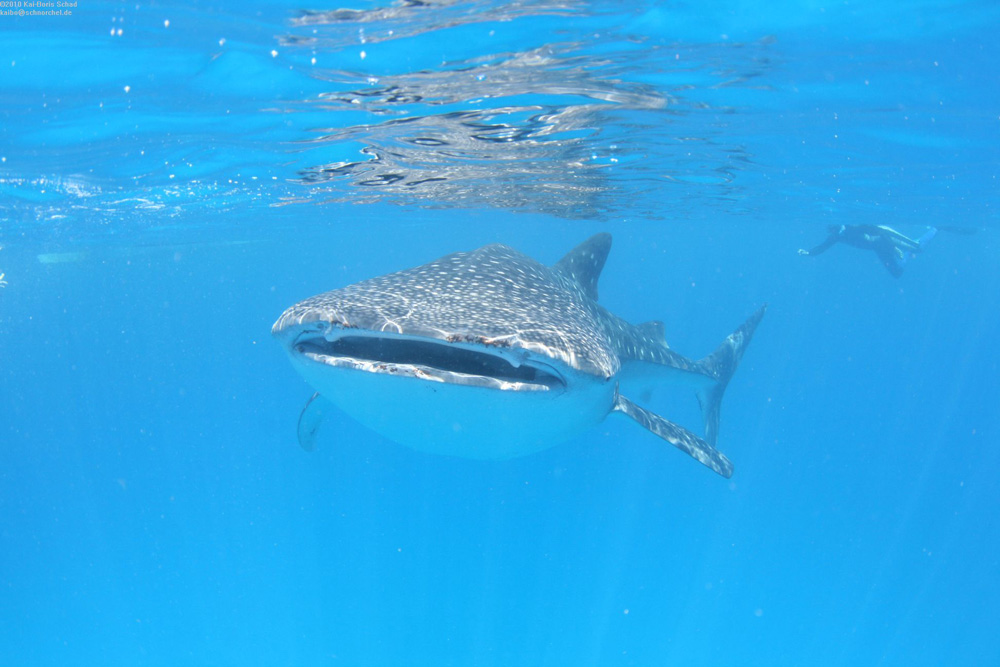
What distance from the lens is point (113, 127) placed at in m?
10.8

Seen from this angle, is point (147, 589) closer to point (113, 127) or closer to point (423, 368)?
point (113, 127)

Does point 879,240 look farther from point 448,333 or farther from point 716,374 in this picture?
point 448,333

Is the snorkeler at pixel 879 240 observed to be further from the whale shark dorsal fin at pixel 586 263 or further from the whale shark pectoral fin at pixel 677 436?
the whale shark pectoral fin at pixel 677 436

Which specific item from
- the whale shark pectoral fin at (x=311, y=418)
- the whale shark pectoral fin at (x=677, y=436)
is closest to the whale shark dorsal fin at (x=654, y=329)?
the whale shark pectoral fin at (x=677, y=436)

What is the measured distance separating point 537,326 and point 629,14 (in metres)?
4.47

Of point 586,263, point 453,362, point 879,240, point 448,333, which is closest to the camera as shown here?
point 448,333

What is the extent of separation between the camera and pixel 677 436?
22.6 feet

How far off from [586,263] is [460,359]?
530 cm

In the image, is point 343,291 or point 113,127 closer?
point 343,291

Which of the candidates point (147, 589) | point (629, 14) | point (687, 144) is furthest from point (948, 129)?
point (147, 589)

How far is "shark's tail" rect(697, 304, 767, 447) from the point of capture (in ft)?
35.3

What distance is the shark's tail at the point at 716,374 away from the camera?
1076 centimetres

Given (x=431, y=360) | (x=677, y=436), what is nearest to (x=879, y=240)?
(x=677, y=436)

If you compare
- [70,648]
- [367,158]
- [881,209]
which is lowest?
[70,648]
